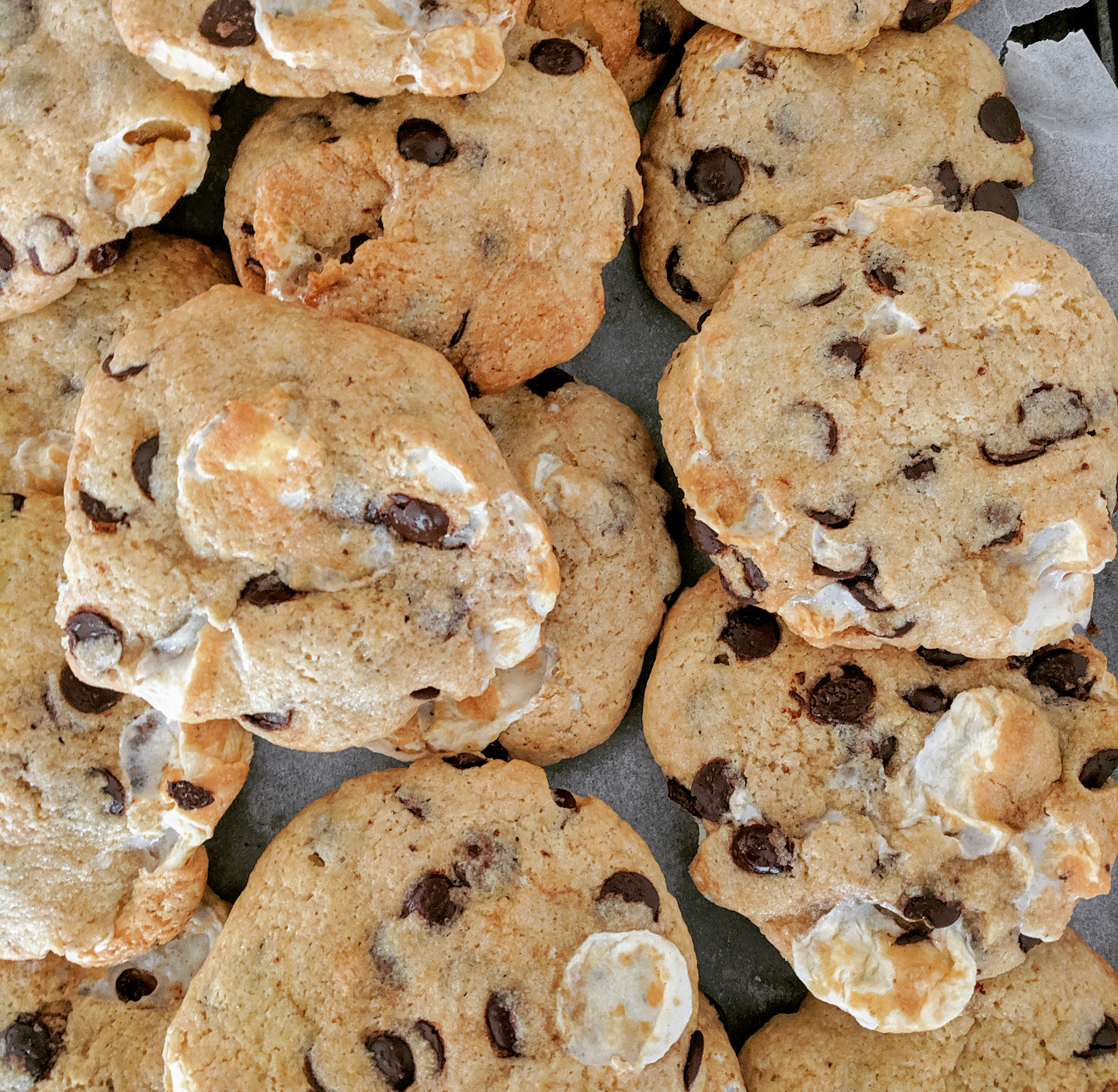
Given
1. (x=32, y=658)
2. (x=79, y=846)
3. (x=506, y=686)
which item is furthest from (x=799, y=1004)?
(x=32, y=658)

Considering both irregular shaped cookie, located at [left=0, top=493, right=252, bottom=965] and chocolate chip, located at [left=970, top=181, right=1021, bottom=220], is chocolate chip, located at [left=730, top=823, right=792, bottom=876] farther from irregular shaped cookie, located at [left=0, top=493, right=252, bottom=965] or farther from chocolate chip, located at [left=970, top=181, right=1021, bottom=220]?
chocolate chip, located at [left=970, top=181, right=1021, bottom=220]

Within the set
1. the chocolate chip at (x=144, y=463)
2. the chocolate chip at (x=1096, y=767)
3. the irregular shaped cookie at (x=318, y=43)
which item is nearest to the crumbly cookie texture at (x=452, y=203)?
the irregular shaped cookie at (x=318, y=43)

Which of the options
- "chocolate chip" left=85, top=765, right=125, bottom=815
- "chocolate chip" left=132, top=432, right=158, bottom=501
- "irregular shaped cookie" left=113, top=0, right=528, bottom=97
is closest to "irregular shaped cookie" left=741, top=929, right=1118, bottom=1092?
"chocolate chip" left=85, top=765, right=125, bottom=815

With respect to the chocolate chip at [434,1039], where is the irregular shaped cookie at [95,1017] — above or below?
below

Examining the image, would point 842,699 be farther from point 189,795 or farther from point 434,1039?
point 189,795

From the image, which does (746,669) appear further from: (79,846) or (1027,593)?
(79,846)

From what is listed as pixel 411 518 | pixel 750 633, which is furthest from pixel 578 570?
pixel 411 518

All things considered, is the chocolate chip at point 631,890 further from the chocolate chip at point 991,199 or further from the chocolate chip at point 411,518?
the chocolate chip at point 991,199
